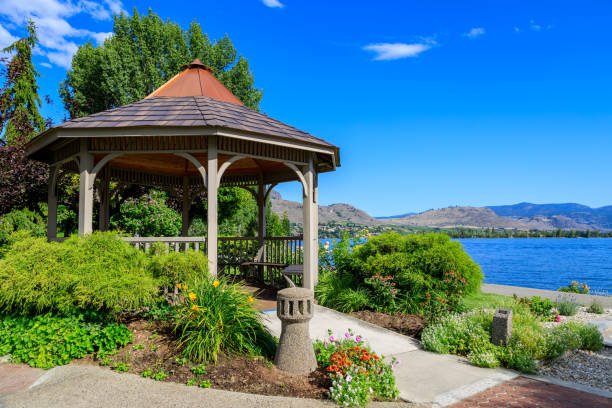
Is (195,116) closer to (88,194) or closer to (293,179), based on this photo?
(88,194)

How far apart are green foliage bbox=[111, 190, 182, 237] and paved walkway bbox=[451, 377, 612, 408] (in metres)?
10.9

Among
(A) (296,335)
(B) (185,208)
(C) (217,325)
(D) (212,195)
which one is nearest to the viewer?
(A) (296,335)

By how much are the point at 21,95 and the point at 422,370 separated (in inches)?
730

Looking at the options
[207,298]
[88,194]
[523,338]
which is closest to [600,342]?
[523,338]

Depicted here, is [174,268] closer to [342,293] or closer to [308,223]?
[308,223]

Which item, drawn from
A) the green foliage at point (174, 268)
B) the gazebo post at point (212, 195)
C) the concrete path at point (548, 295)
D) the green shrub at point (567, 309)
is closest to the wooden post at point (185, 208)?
the gazebo post at point (212, 195)

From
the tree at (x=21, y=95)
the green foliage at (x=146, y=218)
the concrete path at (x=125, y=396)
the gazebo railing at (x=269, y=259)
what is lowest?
the concrete path at (x=125, y=396)

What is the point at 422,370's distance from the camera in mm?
4598

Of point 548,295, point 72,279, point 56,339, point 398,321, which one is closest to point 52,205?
point 72,279

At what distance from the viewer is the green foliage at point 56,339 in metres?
4.23

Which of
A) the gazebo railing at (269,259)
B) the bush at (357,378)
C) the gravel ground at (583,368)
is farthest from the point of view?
the gazebo railing at (269,259)

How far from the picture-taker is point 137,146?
22.0 ft

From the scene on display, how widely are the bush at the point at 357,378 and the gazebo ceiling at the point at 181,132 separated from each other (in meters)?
3.94

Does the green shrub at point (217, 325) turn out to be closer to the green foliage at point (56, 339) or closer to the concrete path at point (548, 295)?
the green foliage at point (56, 339)
